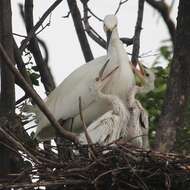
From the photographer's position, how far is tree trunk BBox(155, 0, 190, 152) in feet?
21.0

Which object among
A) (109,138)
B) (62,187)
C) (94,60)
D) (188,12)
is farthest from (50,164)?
(94,60)

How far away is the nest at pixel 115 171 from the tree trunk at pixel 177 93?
29 centimetres

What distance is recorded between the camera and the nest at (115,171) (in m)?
6.09

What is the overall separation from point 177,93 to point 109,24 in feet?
5.16

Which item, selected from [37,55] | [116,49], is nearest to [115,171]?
[116,49]

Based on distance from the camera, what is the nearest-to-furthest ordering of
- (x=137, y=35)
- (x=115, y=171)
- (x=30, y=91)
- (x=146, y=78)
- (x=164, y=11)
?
(x=164, y=11), (x=30, y=91), (x=115, y=171), (x=146, y=78), (x=137, y=35)

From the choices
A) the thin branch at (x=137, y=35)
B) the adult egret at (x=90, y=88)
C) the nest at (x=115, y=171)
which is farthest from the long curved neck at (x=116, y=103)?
the nest at (x=115, y=171)

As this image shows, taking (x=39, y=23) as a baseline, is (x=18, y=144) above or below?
below

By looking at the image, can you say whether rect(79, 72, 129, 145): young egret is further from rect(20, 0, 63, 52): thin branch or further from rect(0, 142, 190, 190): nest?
rect(20, 0, 63, 52): thin branch

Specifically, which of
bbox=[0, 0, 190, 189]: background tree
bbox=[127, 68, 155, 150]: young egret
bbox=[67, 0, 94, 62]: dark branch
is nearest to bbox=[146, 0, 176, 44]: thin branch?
bbox=[0, 0, 190, 189]: background tree

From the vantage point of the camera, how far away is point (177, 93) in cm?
643

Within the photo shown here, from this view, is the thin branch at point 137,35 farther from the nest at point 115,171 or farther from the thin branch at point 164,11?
the thin branch at point 164,11

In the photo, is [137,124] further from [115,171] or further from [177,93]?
[115,171]

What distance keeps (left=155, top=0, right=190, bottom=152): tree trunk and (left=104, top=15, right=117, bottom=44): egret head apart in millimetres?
1324
